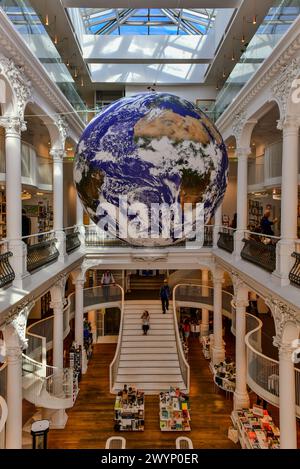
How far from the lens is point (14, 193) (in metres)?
7.69

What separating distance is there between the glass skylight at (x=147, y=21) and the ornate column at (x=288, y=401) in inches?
511

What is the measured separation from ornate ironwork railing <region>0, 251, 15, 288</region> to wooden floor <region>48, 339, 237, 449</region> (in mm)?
5389

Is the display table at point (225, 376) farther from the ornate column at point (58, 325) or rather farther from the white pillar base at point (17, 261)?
the white pillar base at point (17, 261)

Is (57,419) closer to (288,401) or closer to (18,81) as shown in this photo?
(288,401)

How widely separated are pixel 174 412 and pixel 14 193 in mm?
7560

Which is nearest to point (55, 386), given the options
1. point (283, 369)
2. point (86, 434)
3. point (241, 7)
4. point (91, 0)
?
point (86, 434)

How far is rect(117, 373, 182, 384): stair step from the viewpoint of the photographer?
528 inches

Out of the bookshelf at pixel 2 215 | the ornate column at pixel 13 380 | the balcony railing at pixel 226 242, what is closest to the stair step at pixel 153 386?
the balcony railing at pixel 226 242

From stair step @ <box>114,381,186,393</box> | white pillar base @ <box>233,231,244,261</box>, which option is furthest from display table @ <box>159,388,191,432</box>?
white pillar base @ <box>233,231,244,261</box>

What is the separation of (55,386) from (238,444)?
17.1 ft

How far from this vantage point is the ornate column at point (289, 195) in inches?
300

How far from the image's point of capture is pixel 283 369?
302 inches

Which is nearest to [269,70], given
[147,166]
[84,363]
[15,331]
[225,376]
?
[15,331]

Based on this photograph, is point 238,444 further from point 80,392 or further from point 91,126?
point 91,126
